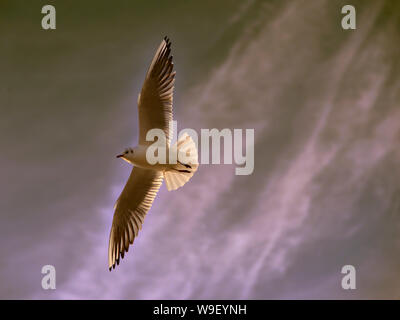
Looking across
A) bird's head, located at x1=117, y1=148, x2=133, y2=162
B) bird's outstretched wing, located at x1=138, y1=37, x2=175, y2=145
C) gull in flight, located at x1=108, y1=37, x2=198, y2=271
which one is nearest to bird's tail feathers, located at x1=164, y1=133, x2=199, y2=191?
gull in flight, located at x1=108, y1=37, x2=198, y2=271

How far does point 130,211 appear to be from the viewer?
6.90m

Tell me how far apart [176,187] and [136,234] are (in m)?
0.85

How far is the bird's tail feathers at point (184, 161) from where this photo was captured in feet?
21.0

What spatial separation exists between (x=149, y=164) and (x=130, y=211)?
3.00ft

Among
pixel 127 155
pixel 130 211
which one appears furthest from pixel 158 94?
pixel 130 211

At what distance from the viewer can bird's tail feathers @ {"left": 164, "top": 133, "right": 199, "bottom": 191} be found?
6.41 m

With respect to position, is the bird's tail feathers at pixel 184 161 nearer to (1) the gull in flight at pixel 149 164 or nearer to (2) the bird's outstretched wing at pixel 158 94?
(1) the gull in flight at pixel 149 164

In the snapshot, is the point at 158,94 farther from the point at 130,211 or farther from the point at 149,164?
the point at 130,211
